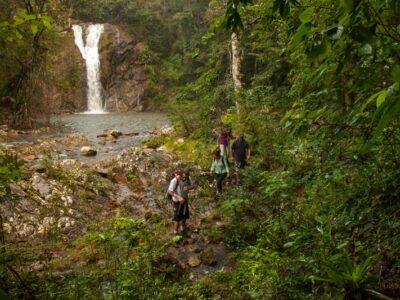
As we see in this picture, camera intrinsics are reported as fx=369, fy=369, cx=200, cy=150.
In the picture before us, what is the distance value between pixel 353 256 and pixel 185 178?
503cm

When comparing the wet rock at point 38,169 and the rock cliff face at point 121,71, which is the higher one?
the rock cliff face at point 121,71

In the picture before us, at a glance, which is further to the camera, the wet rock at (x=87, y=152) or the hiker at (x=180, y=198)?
the wet rock at (x=87, y=152)

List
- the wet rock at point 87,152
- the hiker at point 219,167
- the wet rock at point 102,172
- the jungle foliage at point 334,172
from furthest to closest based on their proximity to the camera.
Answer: the wet rock at point 87,152 → the wet rock at point 102,172 → the hiker at point 219,167 → the jungle foliage at point 334,172

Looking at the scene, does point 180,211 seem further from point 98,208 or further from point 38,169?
point 38,169

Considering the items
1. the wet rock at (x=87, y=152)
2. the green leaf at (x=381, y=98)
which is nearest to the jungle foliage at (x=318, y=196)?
the green leaf at (x=381, y=98)

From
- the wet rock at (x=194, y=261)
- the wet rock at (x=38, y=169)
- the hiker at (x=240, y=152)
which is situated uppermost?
the hiker at (x=240, y=152)

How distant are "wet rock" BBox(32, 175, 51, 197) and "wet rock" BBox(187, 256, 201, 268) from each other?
13.6ft

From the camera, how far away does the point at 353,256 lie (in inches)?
128

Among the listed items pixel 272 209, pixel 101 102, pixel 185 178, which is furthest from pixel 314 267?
pixel 101 102

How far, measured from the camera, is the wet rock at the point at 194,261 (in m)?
6.41

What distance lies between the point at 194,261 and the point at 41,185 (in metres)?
4.68

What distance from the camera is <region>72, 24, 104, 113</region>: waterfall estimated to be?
3984cm

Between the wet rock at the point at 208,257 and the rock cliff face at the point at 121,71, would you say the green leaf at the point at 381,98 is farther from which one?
the rock cliff face at the point at 121,71

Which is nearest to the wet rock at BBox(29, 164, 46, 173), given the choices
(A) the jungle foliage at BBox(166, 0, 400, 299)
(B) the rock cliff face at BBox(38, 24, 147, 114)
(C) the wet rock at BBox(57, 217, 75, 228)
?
(C) the wet rock at BBox(57, 217, 75, 228)
